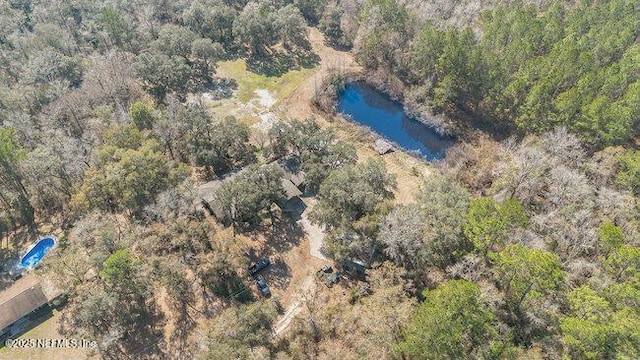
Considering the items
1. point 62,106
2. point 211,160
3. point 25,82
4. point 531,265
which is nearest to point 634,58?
point 531,265

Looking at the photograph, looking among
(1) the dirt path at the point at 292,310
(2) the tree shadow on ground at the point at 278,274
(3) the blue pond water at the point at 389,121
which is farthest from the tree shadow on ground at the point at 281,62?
(1) the dirt path at the point at 292,310

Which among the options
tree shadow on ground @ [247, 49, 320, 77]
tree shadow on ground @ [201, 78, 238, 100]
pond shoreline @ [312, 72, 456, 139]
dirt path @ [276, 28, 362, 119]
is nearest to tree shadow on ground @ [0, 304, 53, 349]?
tree shadow on ground @ [201, 78, 238, 100]

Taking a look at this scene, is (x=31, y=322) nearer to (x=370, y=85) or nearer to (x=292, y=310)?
(x=292, y=310)

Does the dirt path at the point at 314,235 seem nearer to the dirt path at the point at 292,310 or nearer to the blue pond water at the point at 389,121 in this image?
the dirt path at the point at 292,310

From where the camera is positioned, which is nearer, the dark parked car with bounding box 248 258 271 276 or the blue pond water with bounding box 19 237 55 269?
the dark parked car with bounding box 248 258 271 276

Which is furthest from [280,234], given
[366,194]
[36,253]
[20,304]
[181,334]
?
[36,253]

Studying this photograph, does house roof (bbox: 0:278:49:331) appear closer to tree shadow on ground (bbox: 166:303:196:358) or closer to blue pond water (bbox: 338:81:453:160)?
tree shadow on ground (bbox: 166:303:196:358)
